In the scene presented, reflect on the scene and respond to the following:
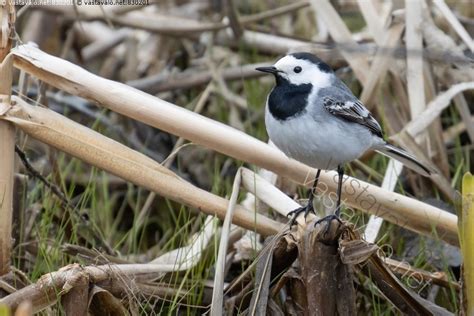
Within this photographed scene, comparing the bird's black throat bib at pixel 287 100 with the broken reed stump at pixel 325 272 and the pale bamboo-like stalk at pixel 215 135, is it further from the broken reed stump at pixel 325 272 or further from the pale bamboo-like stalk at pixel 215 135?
the broken reed stump at pixel 325 272

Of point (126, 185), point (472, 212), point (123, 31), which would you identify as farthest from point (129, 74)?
point (472, 212)

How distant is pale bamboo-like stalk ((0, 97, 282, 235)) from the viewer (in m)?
3.15

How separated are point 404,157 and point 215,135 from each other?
36.1 inches

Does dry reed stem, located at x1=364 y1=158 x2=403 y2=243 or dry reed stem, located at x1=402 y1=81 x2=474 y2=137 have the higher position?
dry reed stem, located at x1=402 y1=81 x2=474 y2=137

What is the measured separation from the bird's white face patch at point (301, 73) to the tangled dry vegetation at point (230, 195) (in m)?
0.32

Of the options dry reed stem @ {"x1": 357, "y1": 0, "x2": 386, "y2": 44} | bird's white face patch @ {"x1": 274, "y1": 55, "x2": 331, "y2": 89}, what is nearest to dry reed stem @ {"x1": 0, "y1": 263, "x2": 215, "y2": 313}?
bird's white face patch @ {"x1": 274, "y1": 55, "x2": 331, "y2": 89}

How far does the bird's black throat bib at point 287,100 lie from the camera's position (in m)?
3.38

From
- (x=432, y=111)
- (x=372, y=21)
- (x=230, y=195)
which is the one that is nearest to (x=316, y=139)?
(x=230, y=195)

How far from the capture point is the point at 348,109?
3518 millimetres

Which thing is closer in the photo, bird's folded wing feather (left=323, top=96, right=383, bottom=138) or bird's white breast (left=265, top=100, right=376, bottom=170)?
bird's white breast (left=265, top=100, right=376, bottom=170)

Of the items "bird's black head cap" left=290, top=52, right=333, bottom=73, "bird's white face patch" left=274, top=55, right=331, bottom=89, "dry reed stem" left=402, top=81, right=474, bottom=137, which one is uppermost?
"bird's black head cap" left=290, top=52, right=333, bottom=73

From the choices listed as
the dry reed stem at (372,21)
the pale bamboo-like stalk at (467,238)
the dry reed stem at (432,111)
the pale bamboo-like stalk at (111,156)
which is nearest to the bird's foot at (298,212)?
the pale bamboo-like stalk at (111,156)

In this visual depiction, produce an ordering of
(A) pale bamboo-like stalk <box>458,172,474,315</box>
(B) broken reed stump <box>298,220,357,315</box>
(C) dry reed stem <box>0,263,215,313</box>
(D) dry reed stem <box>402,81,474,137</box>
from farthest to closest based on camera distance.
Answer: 1. (D) dry reed stem <box>402,81,474,137</box>
2. (B) broken reed stump <box>298,220,357,315</box>
3. (C) dry reed stem <box>0,263,215,313</box>
4. (A) pale bamboo-like stalk <box>458,172,474,315</box>

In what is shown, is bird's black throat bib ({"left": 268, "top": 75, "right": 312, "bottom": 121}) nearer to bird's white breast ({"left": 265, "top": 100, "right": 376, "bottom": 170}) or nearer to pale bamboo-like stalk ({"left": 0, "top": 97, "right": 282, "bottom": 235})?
bird's white breast ({"left": 265, "top": 100, "right": 376, "bottom": 170})
